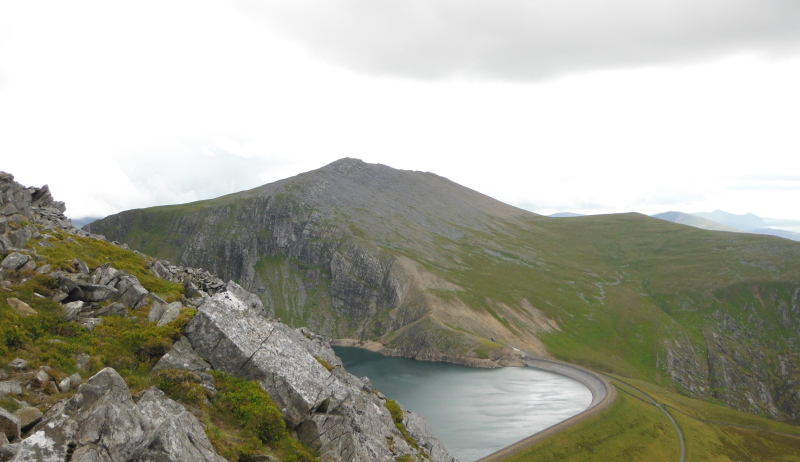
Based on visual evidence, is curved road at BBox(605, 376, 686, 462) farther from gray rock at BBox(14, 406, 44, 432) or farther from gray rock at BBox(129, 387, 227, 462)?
gray rock at BBox(14, 406, 44, 432)

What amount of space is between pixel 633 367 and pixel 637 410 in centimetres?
6171

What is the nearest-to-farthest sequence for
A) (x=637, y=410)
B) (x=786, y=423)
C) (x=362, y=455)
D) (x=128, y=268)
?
1. (x=362, y=455)
2. (x=128, y=268)
3. (x=637, y=410)
4. (x=786, y=423)

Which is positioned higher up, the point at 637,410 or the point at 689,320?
the point at 689,320

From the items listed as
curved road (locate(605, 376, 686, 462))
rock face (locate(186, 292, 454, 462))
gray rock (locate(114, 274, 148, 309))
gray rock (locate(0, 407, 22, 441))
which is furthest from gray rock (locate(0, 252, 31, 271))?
curved road (locate(605, 376, 686, 462))

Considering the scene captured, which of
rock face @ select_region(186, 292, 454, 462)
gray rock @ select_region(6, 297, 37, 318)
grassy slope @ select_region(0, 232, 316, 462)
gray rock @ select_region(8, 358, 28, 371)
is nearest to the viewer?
gray rock @ select_region(8, 358, 28, 371)

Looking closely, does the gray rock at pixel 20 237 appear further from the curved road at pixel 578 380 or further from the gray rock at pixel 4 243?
the curved road at pixel 578 380

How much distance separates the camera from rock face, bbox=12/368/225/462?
11.2 metres

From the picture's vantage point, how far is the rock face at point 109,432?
1123 cm

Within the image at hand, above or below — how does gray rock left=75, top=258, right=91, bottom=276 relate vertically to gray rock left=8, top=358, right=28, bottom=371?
above

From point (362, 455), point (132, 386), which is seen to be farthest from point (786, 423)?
point (132, 386)

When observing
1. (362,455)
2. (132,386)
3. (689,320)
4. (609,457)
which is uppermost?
(132,386)

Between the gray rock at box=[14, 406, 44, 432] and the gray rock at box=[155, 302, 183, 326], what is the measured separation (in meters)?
8.53

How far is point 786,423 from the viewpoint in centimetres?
13188

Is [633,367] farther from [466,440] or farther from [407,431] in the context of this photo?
[407,431]
